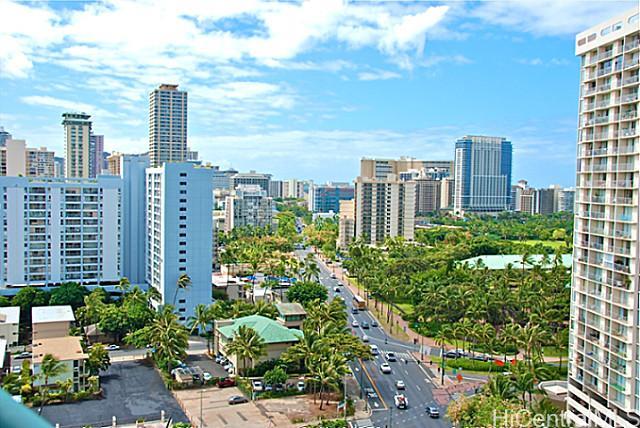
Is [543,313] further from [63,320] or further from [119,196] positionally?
[119,196]

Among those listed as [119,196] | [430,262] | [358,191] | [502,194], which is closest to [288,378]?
[119,196]

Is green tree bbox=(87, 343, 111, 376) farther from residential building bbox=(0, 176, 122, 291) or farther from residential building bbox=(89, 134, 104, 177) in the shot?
residential building bbox=(89, 134, 104, 177)

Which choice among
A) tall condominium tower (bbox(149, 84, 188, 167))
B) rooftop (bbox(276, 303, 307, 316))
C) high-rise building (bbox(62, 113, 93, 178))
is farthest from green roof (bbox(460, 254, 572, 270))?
tall condominium tower (bbox(149, 84, 188, 167))

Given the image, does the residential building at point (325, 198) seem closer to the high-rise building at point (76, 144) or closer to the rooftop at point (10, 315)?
the high-rise building at point (76, 144)

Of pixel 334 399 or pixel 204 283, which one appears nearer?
pixel 334 399

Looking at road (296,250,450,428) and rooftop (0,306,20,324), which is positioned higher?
rooftop (0,306,20,324)

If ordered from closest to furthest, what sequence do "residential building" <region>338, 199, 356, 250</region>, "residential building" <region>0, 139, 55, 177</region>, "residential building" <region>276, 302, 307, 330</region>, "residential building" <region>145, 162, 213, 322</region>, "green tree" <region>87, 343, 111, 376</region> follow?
"green tree" <region>87, 343, 111, 376</region> → "residential building" <region>276, 302, 307, 330</region> → "residential building" <region>145, 162, 213, 322</region> → "residential building" <region>0, 139, 55, 177</region> → "residential building" <region>338, 199, 356, 250</region>
